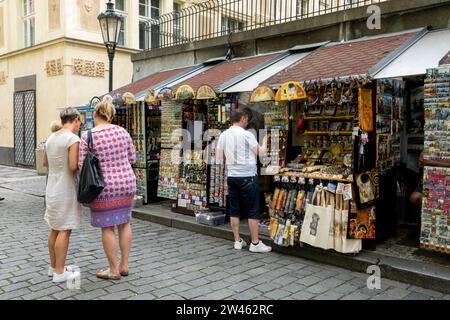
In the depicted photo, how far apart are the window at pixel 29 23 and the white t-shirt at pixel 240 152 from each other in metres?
13.7

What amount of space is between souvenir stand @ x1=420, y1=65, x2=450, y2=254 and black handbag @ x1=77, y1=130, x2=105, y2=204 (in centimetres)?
333

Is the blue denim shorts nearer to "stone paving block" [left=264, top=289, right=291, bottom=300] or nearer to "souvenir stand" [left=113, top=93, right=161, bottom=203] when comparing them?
"stone paving block" [left=264, top=289, right=291, bottom=300]

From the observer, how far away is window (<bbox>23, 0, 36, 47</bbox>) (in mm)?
16031

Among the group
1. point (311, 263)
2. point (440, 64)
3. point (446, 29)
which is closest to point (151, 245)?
point (311, 263)

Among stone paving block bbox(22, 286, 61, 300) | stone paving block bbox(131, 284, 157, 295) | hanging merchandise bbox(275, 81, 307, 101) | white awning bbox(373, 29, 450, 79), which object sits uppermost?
white awning bbox(373, 29, 450, 79)

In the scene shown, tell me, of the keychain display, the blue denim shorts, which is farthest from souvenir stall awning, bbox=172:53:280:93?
the keychain display

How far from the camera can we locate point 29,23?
53.4 ft

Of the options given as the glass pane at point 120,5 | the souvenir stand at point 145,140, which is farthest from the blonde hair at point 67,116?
the glass pane at point 120,5

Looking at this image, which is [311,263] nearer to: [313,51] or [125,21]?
[313,51]

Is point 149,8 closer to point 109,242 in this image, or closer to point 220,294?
point 109,242

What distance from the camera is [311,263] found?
199 inches

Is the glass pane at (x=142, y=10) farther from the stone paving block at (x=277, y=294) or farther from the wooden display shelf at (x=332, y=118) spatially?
the stone paving block at (x=277, y=294)

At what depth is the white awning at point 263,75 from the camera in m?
6.19
